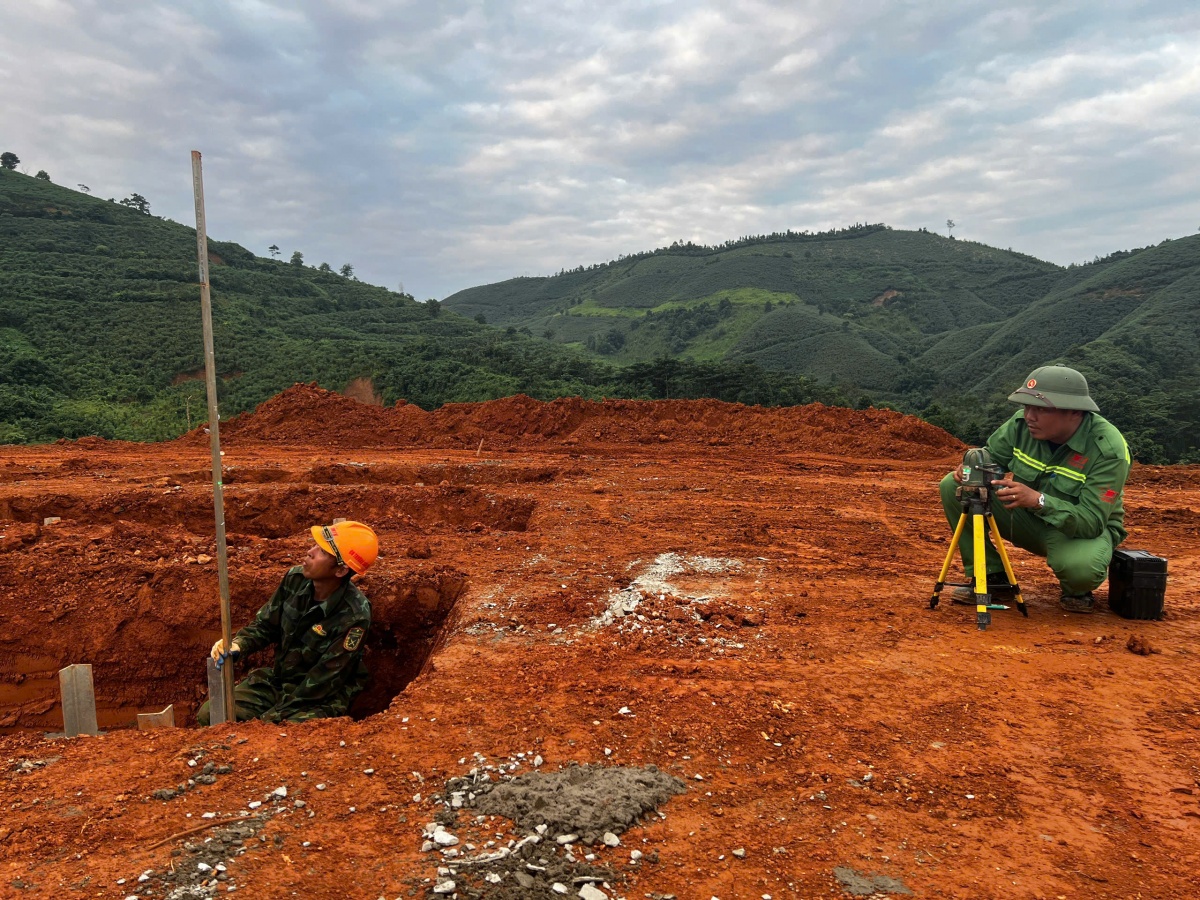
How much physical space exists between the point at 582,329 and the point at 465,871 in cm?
7412

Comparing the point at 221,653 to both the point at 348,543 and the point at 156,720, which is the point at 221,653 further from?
the point at 348,543

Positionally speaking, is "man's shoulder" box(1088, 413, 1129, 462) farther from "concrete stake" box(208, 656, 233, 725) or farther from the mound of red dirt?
the mound of red dirt

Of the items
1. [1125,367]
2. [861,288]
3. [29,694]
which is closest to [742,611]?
[29,694]

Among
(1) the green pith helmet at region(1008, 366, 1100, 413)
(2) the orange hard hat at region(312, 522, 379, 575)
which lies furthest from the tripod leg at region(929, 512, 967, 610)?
(2) the orange hard hat at region(312, 522, 379, 575)

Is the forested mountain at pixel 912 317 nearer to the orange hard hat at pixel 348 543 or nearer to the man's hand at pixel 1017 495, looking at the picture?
the man's hand at pixel 1017 495

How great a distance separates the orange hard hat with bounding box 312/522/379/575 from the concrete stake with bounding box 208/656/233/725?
84 centimetres

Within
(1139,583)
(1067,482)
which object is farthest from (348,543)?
(1139,583)

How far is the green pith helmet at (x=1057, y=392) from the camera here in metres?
4.12

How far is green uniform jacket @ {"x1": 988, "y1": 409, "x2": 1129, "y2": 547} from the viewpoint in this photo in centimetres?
420

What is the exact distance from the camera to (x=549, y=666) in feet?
12.2

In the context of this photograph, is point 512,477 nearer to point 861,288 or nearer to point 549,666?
point 549,666

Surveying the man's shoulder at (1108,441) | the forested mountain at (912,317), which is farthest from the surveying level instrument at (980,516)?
the forested mountain at (912,317)

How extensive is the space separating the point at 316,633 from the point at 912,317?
64.9 meters

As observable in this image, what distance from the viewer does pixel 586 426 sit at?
13711 mm
